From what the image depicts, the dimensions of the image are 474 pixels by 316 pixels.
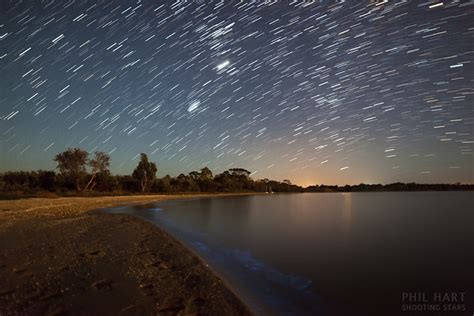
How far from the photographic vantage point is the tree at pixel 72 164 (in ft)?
213

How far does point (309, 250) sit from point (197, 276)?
26.1 feet

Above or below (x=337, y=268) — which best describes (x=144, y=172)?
above

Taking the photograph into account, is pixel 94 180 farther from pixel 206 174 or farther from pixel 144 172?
pixel 206 174

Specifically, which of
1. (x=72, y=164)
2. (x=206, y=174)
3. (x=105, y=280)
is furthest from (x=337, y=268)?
(x=206, y=174)

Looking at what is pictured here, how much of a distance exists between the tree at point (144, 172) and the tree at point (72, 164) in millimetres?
15765

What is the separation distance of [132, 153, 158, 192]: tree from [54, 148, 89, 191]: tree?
51.7 feet

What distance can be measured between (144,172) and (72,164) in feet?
61.4

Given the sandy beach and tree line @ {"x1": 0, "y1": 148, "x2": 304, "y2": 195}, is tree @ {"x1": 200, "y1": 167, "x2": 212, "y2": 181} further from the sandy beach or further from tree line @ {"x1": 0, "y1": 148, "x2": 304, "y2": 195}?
the sandy beach

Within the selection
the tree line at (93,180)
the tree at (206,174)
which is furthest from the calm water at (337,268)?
the tree at (206,174)

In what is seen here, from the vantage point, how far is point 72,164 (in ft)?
216

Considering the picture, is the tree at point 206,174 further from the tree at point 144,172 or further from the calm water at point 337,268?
the calm water at point 337,268

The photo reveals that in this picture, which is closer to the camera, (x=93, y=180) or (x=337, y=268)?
(x=337, y=268)

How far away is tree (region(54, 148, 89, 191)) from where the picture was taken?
64875 mm

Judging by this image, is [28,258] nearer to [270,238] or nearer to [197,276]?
[197,276]
